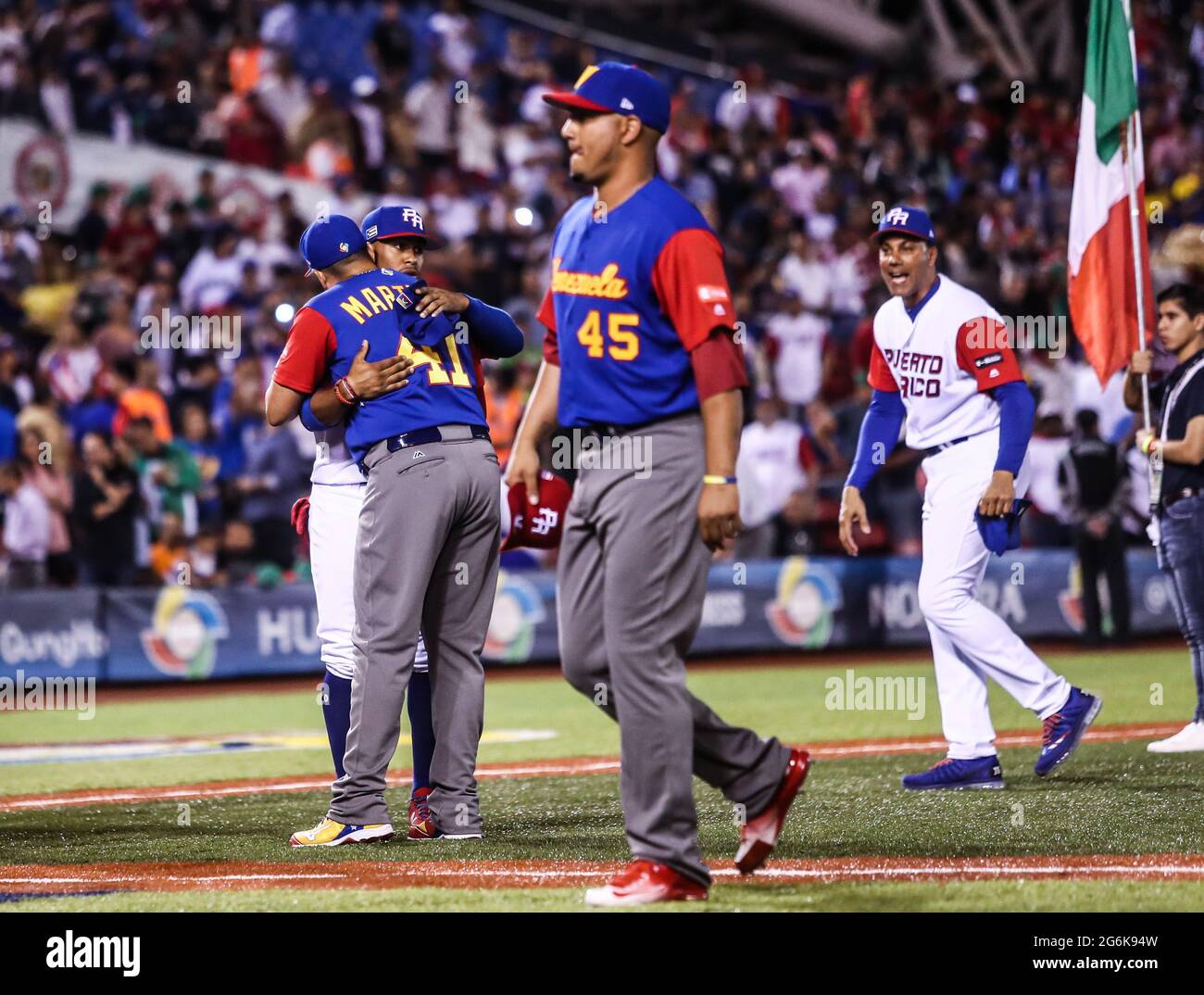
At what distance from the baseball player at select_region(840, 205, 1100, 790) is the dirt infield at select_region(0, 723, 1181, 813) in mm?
1560

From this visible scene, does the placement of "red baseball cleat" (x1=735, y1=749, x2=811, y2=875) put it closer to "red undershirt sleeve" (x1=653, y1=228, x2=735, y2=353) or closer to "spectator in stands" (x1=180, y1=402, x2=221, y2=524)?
"red undershirt sleeve" (x1=653, y1=228, x2=735, y2=353)

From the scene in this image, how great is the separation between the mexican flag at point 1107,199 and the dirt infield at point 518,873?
462 cm

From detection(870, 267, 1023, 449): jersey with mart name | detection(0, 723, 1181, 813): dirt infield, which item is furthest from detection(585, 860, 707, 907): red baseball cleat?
detection(0, 723, 1181, 813): dirt infield

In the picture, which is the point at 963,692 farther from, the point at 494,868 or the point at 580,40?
the point at 580,40

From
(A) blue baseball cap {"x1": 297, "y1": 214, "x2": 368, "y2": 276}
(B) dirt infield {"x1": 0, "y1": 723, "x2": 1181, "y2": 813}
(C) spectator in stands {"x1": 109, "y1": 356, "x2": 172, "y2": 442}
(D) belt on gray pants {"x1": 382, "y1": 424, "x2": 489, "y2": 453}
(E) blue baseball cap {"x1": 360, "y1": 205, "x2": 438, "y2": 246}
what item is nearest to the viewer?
(D) belt on gray pants {"x1": 382, "y1": 424, "x2": 489, "y2": 453}

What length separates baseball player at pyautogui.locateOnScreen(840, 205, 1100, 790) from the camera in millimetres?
7762

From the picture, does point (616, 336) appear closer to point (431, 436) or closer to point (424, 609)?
point (431, 436)

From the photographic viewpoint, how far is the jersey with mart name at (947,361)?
776cm

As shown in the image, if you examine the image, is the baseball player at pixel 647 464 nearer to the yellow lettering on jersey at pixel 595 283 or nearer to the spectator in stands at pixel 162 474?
the yellow lettering on jersey at pixel 595 283

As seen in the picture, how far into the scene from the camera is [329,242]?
6.96 m
